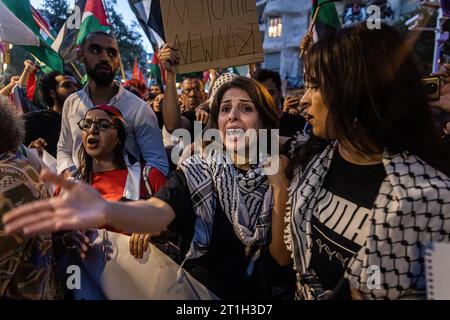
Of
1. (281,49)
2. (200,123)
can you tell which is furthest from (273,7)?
(200,123)

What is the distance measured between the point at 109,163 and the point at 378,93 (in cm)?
178

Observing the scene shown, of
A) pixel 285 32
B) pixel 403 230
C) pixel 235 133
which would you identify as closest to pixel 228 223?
pixel 235 133

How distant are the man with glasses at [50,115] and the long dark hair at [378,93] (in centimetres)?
281

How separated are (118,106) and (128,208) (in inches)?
82.2

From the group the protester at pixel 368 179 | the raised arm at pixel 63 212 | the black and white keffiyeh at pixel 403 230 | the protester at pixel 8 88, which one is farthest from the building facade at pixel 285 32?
the raised arm at pixel 63 212

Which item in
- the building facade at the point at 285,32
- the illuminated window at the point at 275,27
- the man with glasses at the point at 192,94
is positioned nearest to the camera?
the man with glasses at the point at 192,94

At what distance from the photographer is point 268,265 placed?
5.85 ft

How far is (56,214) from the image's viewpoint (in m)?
1.03

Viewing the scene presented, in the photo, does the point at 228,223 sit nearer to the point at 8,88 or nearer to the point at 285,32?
the point at 8,88

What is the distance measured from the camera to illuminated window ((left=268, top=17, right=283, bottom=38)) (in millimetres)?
43031

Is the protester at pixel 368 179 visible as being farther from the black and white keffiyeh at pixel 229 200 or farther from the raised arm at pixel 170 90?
the raised arm at pixel 170 90

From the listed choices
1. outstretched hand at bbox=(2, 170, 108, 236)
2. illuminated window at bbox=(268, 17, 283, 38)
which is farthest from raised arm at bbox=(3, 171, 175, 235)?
illuminated window at bbox=(268, 17, 283, 38)

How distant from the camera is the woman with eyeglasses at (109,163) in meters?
2.50
